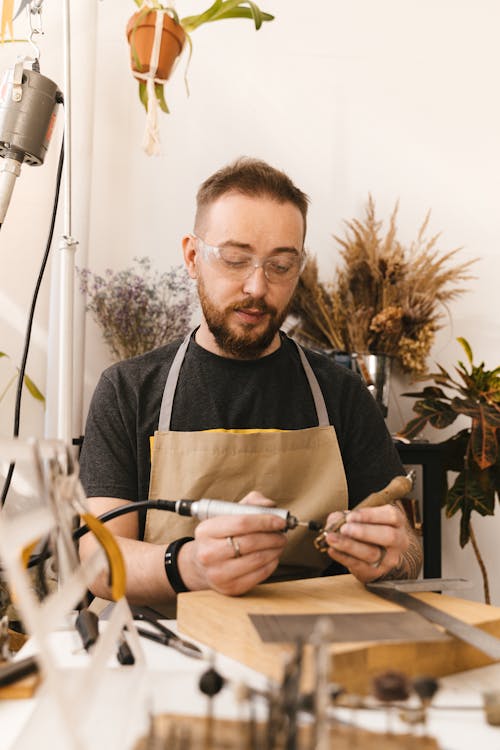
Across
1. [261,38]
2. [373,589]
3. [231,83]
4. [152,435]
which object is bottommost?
[373,589]

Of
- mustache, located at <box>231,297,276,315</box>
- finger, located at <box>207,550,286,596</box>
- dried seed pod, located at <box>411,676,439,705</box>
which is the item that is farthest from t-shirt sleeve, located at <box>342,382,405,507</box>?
dried seed pod, located at <box>411,676,439,705</box>

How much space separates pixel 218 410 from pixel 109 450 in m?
0.24

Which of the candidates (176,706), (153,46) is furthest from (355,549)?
(153,46)

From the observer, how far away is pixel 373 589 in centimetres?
89

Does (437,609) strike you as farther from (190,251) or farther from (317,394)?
(190,251)

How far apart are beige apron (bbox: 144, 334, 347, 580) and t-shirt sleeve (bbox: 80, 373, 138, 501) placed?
65 millimetres

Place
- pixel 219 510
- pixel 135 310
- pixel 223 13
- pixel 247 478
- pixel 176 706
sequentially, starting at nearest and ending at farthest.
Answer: pixel 176 706 < pixel 219 510 < pixel 247 478 < pixel 223 13 < pixel 135 310

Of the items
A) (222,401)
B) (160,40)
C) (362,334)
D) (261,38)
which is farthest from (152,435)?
(261,38)

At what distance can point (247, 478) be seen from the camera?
4.50ft

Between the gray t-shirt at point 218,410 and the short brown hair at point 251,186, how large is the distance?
13.0 inches

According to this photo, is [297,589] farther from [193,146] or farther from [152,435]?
[193,146]

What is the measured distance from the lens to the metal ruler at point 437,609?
68 cm

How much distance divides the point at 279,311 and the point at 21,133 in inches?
24.3

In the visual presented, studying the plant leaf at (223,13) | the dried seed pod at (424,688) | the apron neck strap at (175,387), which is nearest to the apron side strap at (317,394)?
the apron neck strap at (175,387)
